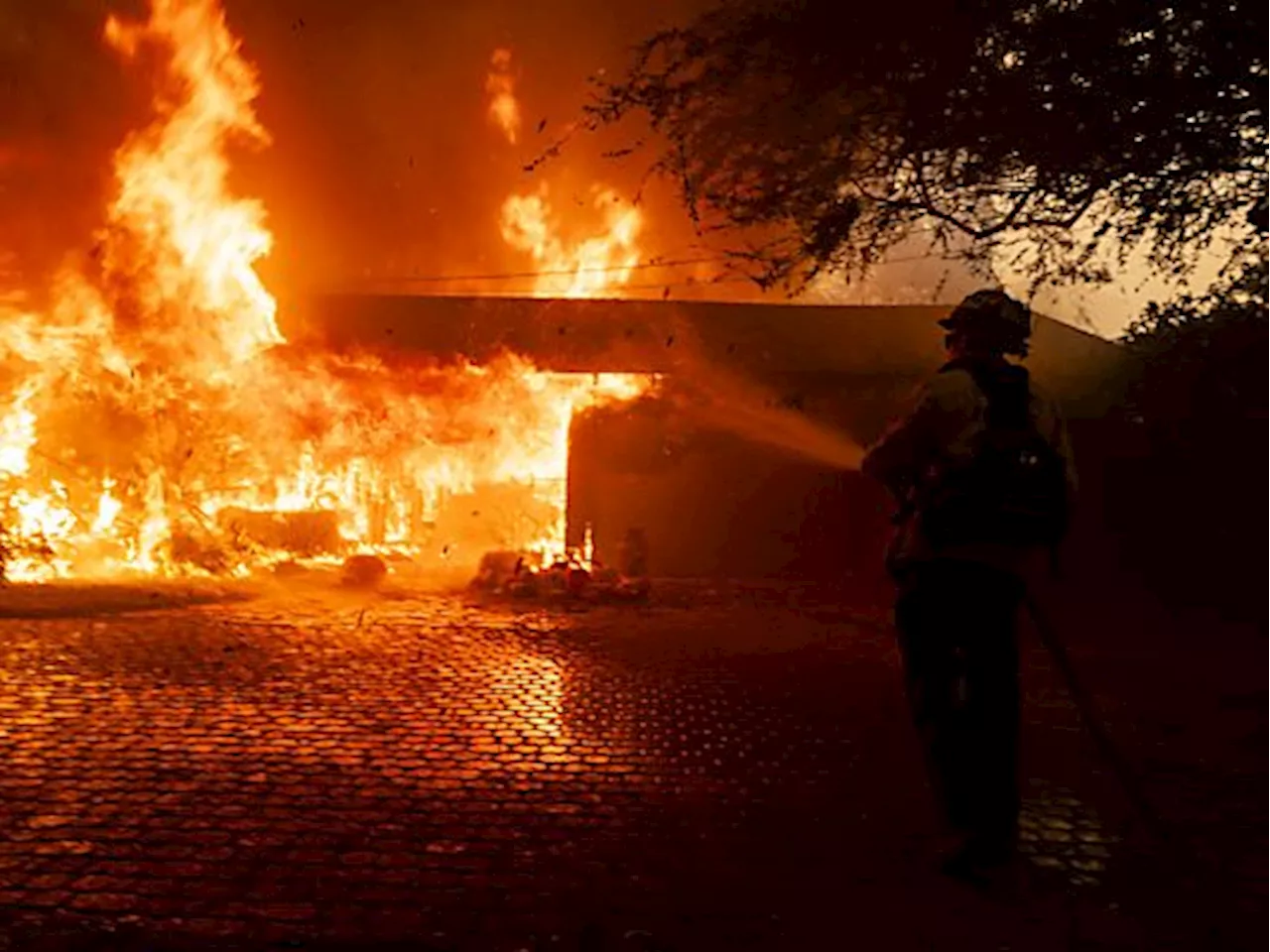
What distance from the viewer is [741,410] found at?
55.4ft

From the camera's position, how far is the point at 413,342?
17516mm

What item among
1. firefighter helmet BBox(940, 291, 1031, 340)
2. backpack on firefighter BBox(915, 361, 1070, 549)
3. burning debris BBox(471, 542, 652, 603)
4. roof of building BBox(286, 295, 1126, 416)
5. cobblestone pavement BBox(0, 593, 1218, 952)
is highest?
roof of building BBox(286, 295, 1126, 416)

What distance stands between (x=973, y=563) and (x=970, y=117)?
4.30 m

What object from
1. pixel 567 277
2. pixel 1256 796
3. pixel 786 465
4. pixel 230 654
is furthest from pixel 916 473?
pixel 567 277

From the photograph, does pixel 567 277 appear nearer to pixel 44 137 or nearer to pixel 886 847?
pixel 44 137

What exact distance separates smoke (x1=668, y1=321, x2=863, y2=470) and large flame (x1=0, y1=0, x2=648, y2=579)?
0.83 metres

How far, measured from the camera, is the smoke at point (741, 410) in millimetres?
16719

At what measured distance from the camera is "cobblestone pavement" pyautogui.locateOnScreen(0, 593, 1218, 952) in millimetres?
3221

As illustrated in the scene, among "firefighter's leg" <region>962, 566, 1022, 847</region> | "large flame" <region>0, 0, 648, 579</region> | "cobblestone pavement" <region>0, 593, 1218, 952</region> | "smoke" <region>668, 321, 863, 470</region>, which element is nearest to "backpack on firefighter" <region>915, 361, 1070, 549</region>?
"firefighter's leg" <region>962, 566, 1022, 847</region>

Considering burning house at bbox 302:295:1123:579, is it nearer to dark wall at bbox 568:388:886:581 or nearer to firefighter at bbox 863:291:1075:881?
dark wall at bbox 568:388:886:581

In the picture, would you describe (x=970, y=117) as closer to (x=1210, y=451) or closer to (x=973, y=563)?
(x=973, y=563)

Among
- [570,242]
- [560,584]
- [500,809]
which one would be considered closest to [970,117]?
[500,809]

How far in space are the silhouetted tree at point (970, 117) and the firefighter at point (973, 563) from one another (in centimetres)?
364

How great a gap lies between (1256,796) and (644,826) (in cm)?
307
